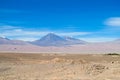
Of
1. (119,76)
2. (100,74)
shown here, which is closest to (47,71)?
(100,74)

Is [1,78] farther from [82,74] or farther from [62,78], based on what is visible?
[82,74]

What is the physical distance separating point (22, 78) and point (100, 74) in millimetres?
7978

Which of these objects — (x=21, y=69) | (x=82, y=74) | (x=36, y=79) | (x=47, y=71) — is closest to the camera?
(x=36, y=79)

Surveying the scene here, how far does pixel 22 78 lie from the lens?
29.7m

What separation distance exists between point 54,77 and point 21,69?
8420mm

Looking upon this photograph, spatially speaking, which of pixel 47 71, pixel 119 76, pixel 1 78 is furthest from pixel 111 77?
pixel 1 78

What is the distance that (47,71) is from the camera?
34062 mm

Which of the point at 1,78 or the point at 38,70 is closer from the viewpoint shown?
the point at 1,78

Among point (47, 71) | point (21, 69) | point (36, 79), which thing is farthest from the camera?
point (21, 69)

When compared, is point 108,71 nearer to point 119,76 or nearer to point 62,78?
point 119,76

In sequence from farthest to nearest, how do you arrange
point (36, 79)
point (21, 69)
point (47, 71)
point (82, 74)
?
point (21, 69) < point (47, 71) < point (82, 74) < point (36, 79)

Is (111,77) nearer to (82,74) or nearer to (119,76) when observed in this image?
(119,76)

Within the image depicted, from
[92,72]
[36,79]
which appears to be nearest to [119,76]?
[92,72]

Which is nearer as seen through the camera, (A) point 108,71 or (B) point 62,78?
Result: (B) point 62,78
